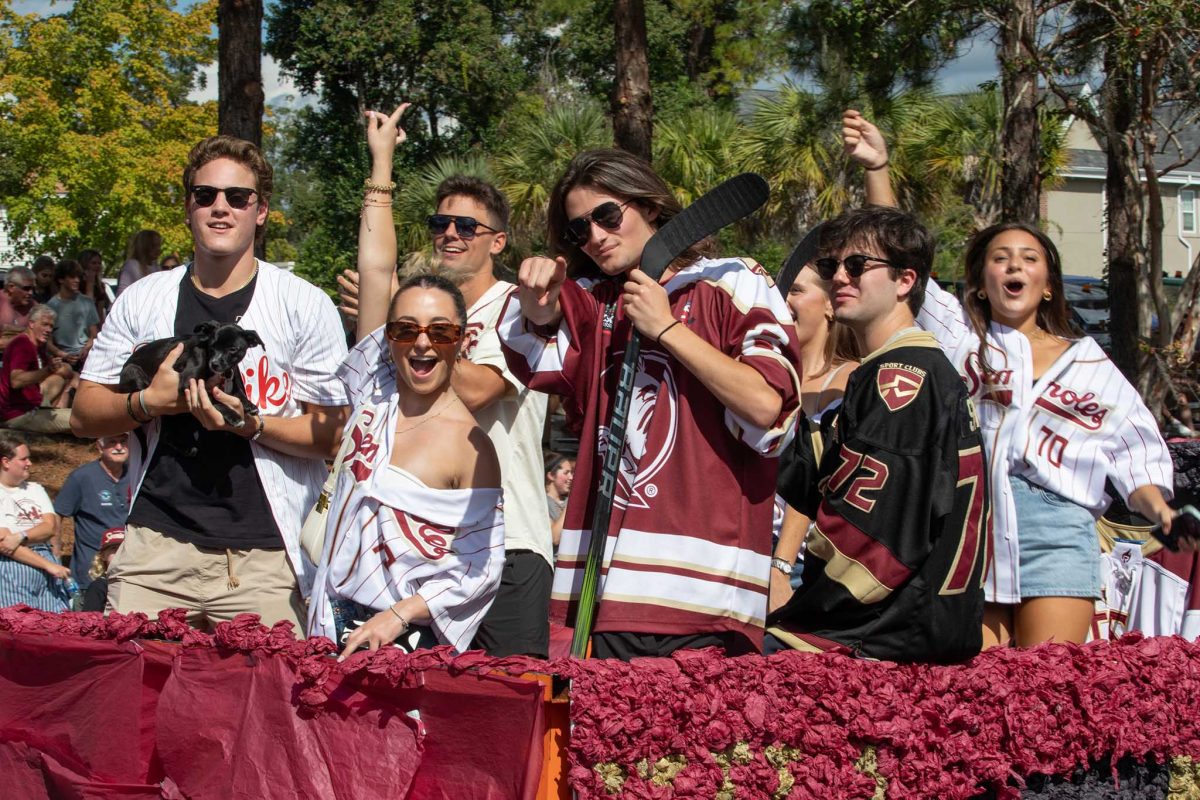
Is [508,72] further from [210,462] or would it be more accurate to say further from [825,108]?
[210,462]

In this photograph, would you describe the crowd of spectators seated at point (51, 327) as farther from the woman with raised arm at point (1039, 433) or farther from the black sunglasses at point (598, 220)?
the black sunglasses at point (598, 220)

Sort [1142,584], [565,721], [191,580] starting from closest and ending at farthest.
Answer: [565,721] → [191,580] → [1142,584]

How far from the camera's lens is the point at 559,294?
302 centimetres

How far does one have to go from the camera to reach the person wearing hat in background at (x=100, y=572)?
5441mm

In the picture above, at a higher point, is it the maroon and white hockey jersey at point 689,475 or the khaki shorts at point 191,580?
the maroon and white hockey jersey at point 689,475

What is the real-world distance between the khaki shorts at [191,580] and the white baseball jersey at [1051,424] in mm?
2259

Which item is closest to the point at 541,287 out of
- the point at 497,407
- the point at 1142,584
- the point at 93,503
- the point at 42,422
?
the point at 497,407

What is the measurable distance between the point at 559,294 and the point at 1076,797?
5.89ft

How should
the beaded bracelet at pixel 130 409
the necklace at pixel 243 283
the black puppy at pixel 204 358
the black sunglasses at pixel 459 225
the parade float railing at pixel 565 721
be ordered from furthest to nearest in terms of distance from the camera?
the black sunglasses at pixel 459 225
the necklace at pixel 243 283
the beaded bracelet at pixel 130 409
the black puppy at pixel 204 358
the parade float railing at pixel 565 721

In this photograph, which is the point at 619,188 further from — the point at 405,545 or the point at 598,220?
the point at 405,545

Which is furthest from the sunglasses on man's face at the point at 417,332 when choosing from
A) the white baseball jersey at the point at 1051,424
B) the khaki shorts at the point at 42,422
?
the khaki shorts at the point at 42,422

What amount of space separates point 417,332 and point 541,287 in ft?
2.24

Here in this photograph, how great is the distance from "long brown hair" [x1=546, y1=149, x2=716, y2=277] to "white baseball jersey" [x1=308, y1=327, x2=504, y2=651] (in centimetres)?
77

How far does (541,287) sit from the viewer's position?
116 inches
